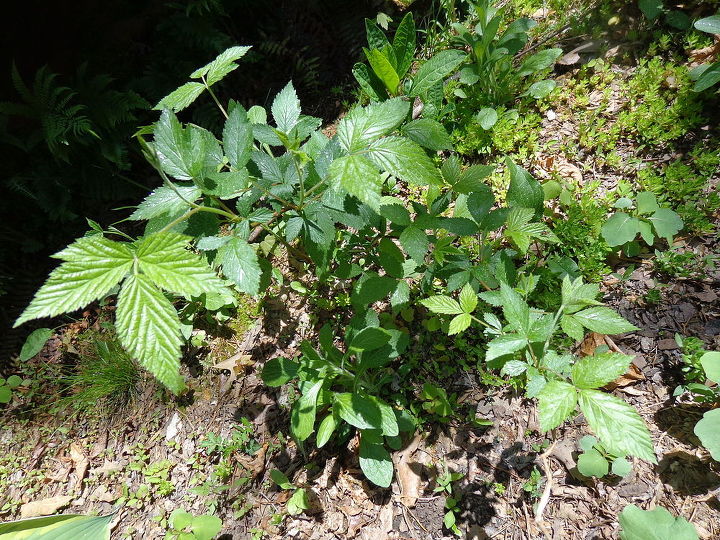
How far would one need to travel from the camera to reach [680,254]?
212cm

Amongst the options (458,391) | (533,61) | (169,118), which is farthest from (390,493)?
(533,61)

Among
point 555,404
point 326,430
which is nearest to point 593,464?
point 555,404

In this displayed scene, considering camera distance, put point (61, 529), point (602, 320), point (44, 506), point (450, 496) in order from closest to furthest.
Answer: point (602, 320) → point (61, 529) → point (450, 496) → point (44, 506)

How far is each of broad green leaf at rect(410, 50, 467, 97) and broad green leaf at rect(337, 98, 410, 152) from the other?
0.32 meters

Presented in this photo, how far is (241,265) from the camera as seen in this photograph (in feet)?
4.20

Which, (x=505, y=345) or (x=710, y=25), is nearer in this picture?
(x=505, y=345)

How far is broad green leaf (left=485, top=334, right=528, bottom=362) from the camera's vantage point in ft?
4.78

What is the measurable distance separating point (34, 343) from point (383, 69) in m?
3.43

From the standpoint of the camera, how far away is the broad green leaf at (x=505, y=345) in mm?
1456

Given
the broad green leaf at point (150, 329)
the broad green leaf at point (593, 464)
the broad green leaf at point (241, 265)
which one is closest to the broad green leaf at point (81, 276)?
the broad green leaf at point (150, 329)

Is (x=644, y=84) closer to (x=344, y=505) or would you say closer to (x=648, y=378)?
(x=648, y=378)

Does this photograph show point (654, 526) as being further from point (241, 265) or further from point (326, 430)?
point (241, 265)

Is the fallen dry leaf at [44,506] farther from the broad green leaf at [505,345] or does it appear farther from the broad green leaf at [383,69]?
the broad green leaf at [383,69]

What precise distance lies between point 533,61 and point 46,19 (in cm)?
381
